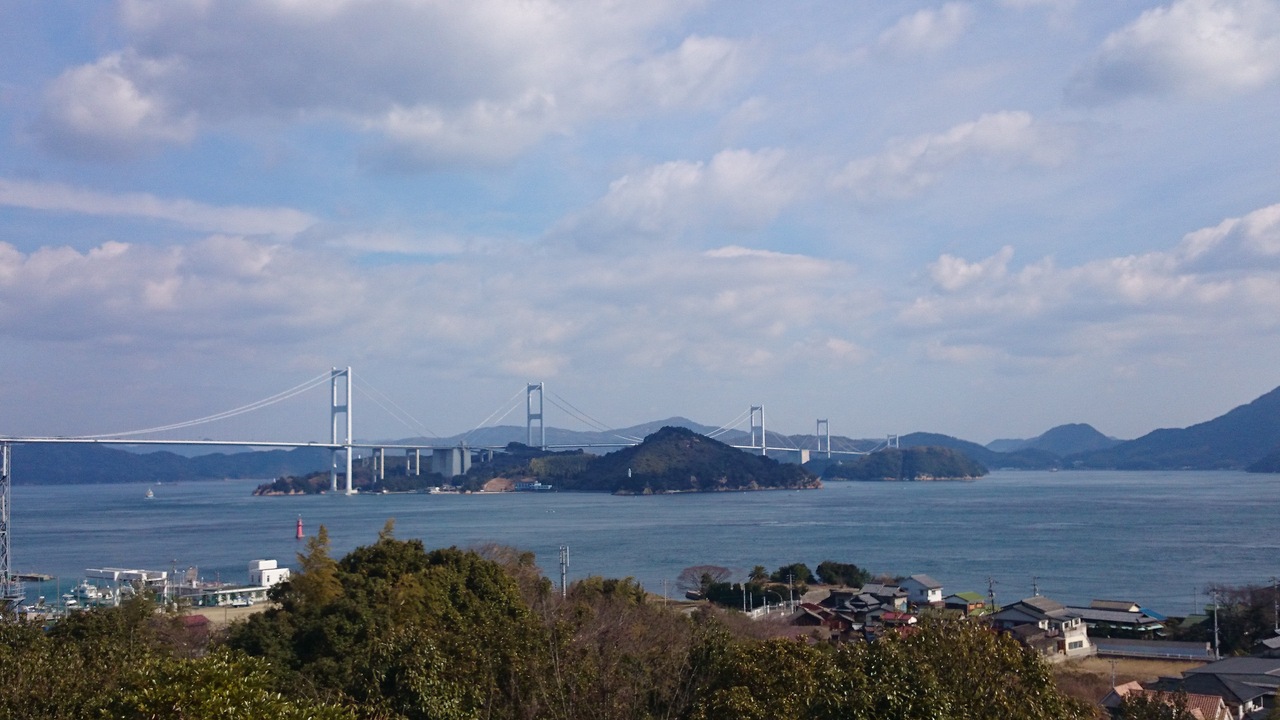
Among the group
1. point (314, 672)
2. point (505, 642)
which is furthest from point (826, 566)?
point (505, 642)

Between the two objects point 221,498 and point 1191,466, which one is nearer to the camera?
point 221,498

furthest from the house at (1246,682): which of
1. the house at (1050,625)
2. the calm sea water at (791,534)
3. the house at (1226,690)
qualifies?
the calm sea water at (791,534)

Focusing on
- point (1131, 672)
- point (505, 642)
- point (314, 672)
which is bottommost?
point (1131, 672)

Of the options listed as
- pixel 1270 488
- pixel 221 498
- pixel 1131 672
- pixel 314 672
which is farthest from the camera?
pixel 221 498

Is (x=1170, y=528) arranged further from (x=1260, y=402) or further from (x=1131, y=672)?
(x=1260, y=402)

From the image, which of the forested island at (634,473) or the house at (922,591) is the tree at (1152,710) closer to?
the house at (922,591)
